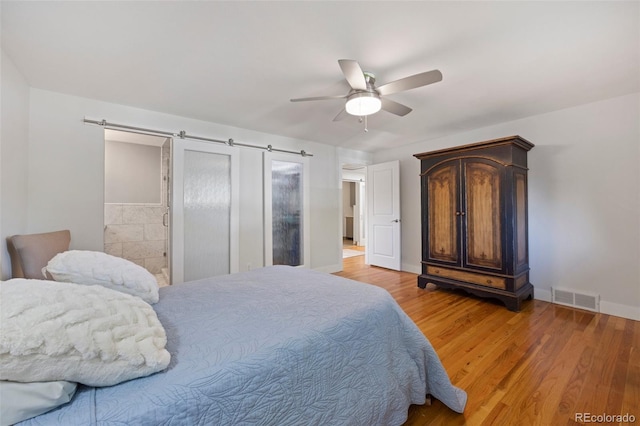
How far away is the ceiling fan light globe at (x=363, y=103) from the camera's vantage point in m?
2.16

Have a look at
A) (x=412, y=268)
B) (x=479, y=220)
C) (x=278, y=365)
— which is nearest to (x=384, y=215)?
(x=412, y=268)

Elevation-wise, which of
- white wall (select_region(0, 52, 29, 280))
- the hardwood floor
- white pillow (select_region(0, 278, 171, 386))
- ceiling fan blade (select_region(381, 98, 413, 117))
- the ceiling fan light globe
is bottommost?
the hardwood floor

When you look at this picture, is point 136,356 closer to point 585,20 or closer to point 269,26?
point 269,26

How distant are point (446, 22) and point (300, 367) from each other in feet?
6.86

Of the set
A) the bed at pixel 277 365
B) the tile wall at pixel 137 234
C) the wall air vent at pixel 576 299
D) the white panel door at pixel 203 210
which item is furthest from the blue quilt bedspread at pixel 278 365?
the tile wall at pixel 137 234

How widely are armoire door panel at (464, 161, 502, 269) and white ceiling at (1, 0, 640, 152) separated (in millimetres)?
786

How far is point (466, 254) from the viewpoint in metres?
3.32

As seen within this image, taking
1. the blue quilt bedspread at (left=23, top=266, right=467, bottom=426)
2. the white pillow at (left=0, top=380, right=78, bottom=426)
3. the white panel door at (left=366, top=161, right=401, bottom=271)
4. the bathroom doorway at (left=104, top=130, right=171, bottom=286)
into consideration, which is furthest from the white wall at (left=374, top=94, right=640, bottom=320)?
the bathroom doorway at (left=104, top=130, right=171, bottom=286)

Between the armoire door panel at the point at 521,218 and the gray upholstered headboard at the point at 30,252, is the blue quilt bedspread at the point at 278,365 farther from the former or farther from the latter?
the armoire door panel at the point at 521,218

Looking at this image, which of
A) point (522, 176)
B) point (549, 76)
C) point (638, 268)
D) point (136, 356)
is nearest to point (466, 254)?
point (522, 176)

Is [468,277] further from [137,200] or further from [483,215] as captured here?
[137,200]

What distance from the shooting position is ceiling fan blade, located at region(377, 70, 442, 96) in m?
1.83

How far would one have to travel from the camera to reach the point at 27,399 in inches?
25.3

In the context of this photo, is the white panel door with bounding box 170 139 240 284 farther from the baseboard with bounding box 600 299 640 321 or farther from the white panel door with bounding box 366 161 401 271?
the baseboard with bounding box 600 299 640 321
